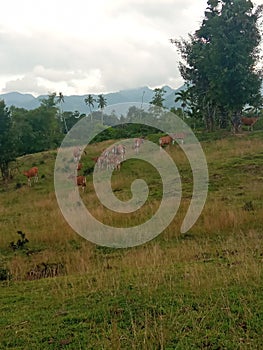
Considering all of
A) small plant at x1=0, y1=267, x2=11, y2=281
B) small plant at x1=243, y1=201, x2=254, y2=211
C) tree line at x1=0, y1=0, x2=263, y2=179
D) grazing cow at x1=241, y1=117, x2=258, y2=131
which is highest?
tree line at x1=0, y1=0, x2=263, y2=179

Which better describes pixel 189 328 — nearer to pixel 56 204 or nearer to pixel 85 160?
pixel 56 204

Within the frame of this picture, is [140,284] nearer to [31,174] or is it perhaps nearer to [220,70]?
[31,174]

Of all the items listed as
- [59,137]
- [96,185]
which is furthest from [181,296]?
[59,137]

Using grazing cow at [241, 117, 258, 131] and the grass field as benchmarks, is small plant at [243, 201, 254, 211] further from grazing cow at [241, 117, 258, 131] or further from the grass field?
grazing cow at [241, 117, 258, 131]

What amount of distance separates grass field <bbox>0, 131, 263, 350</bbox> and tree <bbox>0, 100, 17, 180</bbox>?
11917mm

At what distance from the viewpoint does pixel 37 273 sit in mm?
8523

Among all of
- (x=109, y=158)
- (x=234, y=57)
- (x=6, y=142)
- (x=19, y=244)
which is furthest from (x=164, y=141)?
(x=19, y=244)

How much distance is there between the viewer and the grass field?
4715 mm

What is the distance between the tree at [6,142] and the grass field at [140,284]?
469 inches

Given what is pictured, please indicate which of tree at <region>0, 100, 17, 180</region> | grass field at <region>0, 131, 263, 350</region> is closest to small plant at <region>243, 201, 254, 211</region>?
grass field at <region>0, 131, 263, 350</region>

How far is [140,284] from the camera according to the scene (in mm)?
6344

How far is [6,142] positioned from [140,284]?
22.0 meters

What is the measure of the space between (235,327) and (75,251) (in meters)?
6.01

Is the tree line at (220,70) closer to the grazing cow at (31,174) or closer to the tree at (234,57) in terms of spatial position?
the tree at (234,57)
